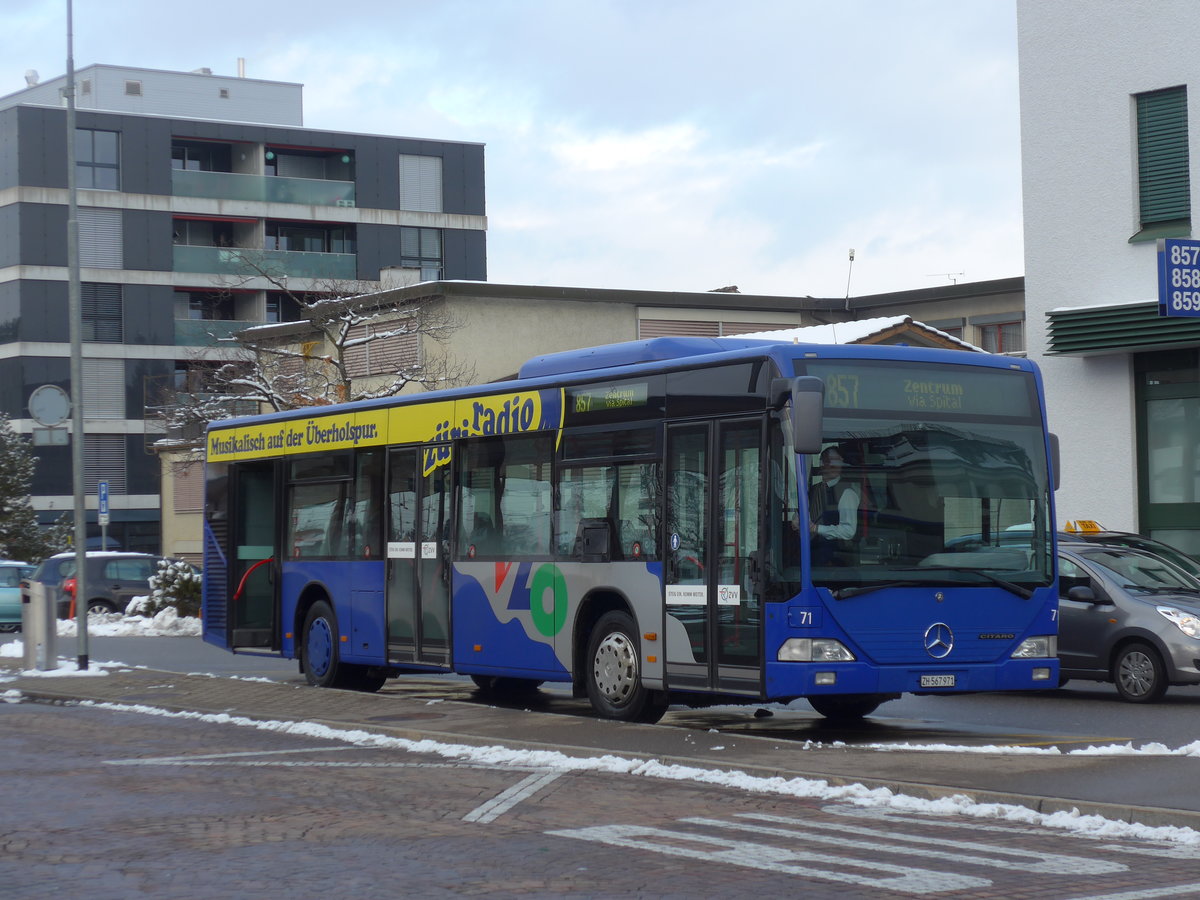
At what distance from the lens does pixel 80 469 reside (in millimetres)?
21906

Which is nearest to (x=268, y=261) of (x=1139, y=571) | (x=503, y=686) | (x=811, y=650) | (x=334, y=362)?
(x=334, y=362)

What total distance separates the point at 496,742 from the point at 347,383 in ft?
70.6

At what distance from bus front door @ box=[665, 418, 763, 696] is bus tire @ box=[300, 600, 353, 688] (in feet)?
20.2

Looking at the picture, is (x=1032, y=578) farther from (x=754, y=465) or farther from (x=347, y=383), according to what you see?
(x=347, y=383)

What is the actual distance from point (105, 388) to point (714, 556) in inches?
2183

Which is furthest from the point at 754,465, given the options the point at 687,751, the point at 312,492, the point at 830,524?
the point at 312,492

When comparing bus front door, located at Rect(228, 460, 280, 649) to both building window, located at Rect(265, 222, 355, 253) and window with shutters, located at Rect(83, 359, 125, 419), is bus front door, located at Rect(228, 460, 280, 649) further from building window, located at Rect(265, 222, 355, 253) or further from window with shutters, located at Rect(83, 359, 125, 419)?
building window, located at Rect(265, 222, 355, 253)

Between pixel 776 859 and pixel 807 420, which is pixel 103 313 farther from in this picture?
pixel 776 859

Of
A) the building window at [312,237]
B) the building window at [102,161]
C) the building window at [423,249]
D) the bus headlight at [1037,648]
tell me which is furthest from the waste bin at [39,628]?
the building window at [423,249]

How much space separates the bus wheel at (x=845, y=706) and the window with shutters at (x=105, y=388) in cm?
5398

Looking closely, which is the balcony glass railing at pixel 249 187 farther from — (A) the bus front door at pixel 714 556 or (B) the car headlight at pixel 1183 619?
(A) the bus front door at pixel 714 556

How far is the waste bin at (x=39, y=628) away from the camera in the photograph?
2148cm

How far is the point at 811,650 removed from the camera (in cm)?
1267

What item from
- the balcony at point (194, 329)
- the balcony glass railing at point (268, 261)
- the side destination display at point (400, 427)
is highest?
the balcony glass railing at point (268, 261)
